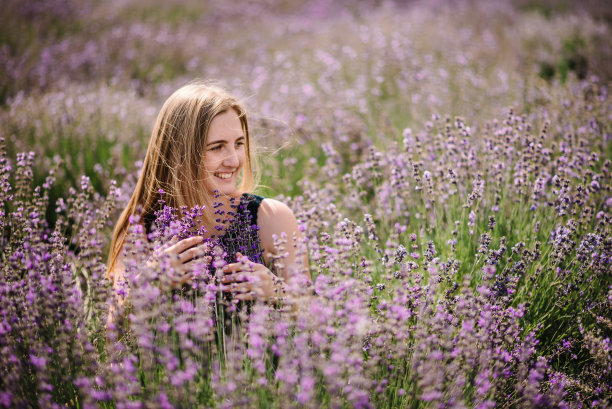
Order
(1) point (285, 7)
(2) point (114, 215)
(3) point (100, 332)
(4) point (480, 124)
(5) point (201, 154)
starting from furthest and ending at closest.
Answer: (1) point (285, 7) < (4) point (480, 124) < (2) point (114, 215) < (5) point (201, 154) < (3) point (100, 332)

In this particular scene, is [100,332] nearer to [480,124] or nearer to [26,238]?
[26,238]

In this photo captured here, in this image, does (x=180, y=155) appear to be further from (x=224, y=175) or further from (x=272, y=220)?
(x=272, y=220)

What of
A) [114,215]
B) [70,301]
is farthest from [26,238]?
[114,215]

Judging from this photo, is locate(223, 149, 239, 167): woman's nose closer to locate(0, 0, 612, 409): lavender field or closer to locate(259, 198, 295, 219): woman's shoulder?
locate(259, 198, 295, 219): woman's shoulder

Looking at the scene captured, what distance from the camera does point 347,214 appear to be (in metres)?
3.25

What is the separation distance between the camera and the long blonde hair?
235 centimetres

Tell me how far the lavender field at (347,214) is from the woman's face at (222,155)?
47 centimetres

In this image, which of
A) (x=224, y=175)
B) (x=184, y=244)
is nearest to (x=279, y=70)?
(x=224, y=175)

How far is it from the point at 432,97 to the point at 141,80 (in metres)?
5.29

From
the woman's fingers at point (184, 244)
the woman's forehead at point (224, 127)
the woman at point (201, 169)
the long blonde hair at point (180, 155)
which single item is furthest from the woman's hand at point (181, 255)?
the woman's forehead at point (224, 127)

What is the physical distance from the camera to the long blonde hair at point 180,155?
7.71 ft

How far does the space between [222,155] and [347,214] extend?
47.4 inches

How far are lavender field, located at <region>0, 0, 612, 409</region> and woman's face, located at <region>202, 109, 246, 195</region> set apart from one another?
471 mm

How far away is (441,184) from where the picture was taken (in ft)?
8.91
